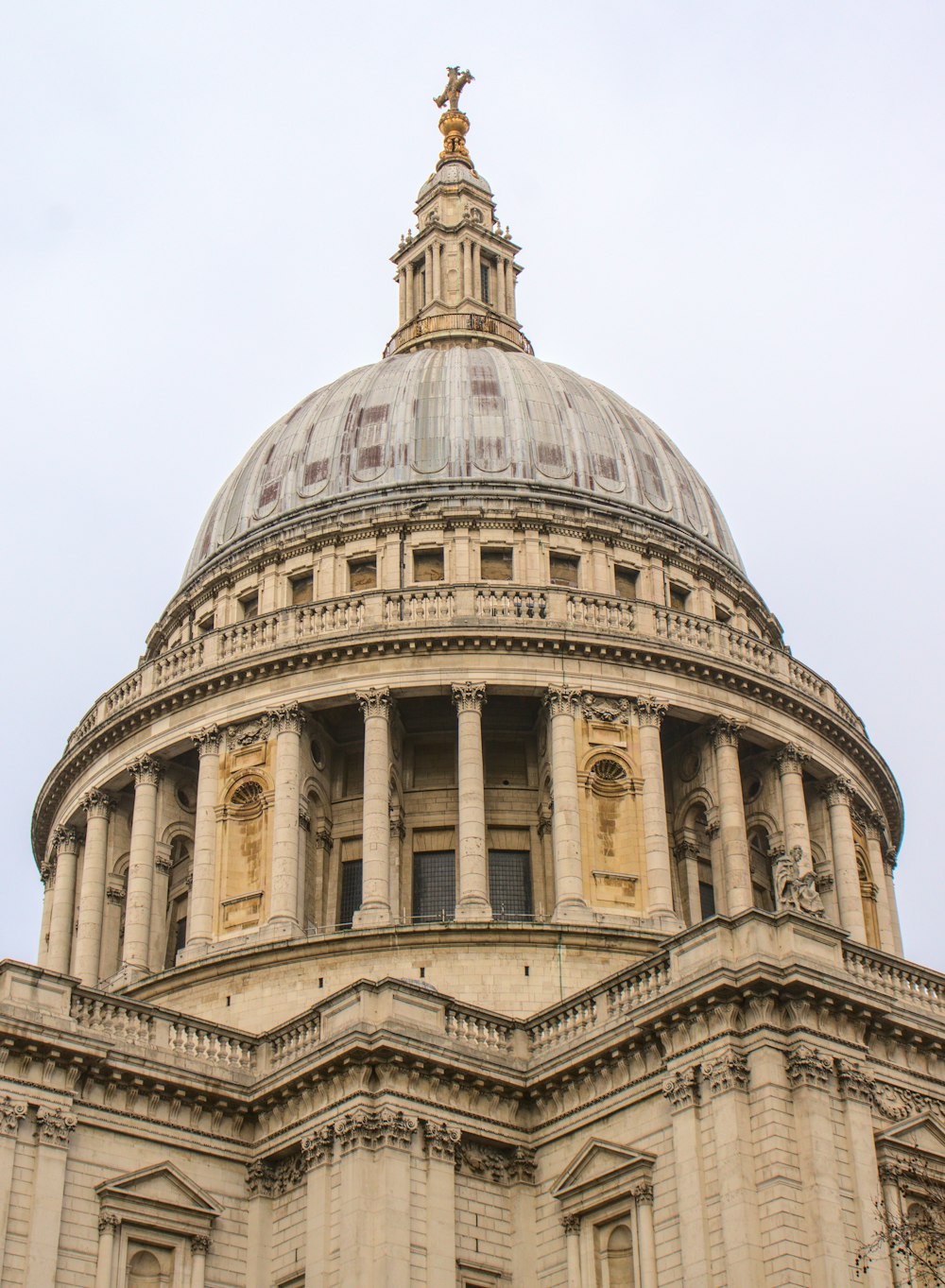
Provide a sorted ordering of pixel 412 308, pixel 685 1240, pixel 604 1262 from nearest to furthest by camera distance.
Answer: pixel 685 1240
pixel 604 1262
pixel 412 308

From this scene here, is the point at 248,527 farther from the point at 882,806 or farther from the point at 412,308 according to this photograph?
the point at 882,806

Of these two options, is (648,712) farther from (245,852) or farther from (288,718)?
(245,852)

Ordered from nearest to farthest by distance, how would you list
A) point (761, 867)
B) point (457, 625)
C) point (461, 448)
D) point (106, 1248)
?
point (106, 1248)
point (457, 625)
point (761, 867)
point (461, 448)

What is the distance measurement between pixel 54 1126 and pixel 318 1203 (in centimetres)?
469

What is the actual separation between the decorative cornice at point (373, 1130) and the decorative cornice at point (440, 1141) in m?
0.37

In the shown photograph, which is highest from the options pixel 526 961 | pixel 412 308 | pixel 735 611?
pixel 412 308

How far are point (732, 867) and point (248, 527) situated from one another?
61.7ft

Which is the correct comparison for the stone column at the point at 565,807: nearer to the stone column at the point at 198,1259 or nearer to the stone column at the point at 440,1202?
the stone column at the point at 440,1202

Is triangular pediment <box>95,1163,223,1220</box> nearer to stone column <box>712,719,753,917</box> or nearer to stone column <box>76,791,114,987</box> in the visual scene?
stone column <box>76,791,114,987</box>

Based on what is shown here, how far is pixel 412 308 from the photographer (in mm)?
65000

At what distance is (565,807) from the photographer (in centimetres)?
4531

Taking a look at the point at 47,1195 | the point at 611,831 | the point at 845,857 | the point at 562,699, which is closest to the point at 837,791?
the point at 845,857

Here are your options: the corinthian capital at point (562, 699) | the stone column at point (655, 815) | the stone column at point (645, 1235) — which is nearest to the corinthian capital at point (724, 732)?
the stone column at point (655, 815)

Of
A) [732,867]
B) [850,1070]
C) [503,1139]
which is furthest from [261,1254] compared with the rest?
[732,867]
